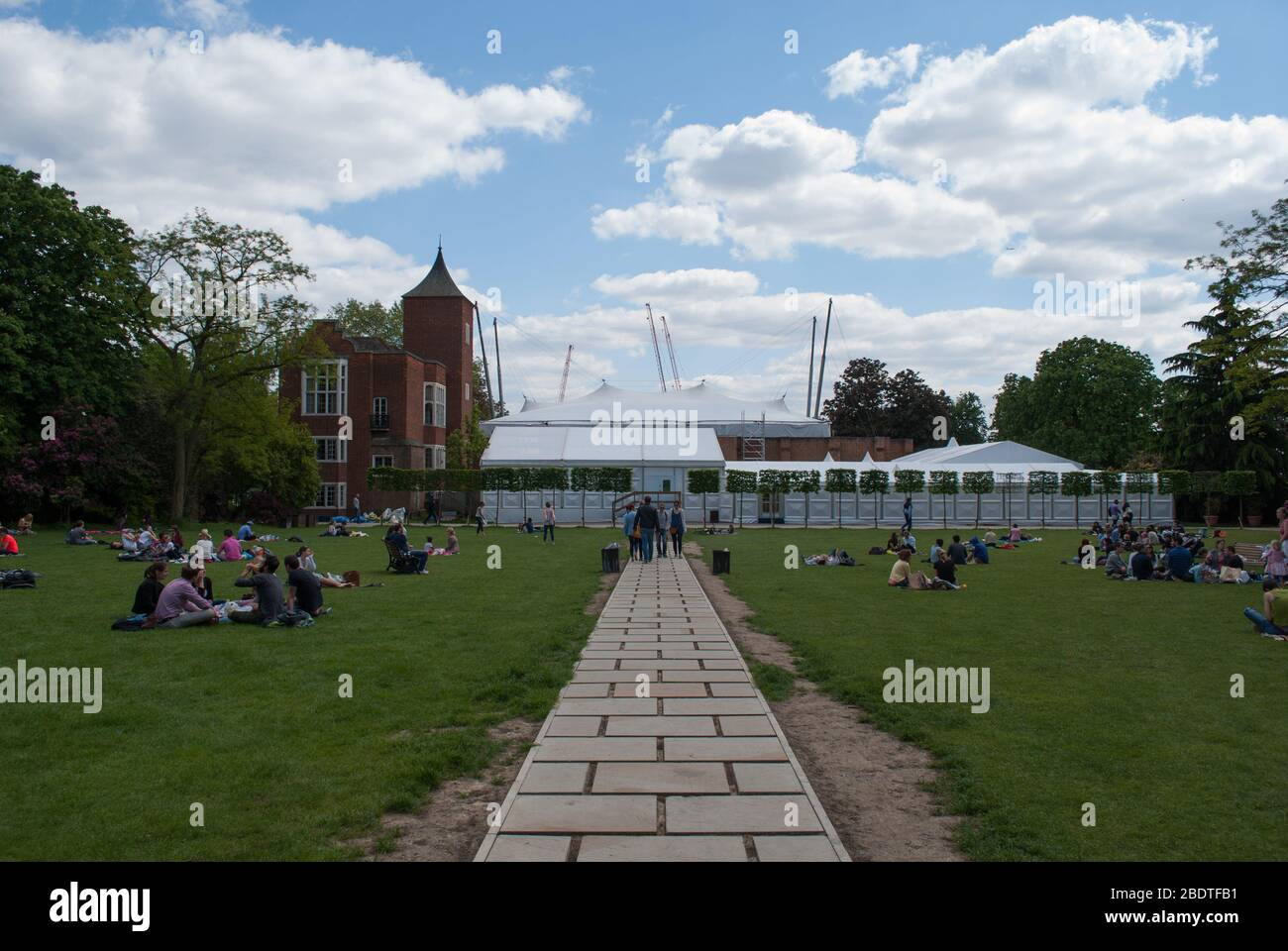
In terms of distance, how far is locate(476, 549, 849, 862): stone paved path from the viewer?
5.28 m

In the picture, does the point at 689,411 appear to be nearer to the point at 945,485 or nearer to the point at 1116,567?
the point at 945,485

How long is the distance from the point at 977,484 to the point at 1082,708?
4479 centimetres

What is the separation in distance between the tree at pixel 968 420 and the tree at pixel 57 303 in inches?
3885

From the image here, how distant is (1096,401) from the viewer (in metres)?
75.2

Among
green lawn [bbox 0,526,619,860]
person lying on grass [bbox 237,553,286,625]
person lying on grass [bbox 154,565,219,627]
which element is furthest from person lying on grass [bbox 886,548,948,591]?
person lying on grass [bbox 154,565,219,627]

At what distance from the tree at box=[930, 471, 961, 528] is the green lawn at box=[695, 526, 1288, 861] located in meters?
31.9

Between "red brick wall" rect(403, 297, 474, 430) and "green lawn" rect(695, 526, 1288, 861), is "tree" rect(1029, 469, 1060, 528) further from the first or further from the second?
"red brick wall" rect(403, 297, 474, 430)

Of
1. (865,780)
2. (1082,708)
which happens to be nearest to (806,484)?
(1082,708)

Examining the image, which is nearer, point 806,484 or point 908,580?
point 908,580

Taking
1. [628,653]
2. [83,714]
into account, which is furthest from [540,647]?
[83,714]

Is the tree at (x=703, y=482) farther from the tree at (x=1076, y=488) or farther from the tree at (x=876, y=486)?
the tree at (x=1076, y=488)

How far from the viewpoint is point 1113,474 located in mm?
51438
